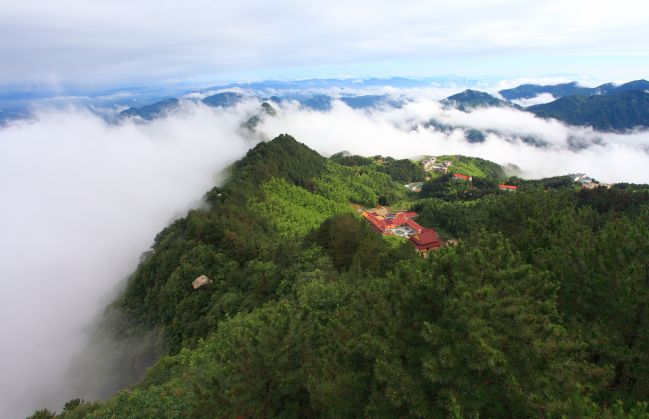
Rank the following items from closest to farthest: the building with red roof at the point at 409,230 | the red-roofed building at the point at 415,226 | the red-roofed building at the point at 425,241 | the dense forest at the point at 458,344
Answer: the dense forest at the point at 458,344
the red-roofed building at the point at 425,241
the building with red roof at the point at 409,230
the red-roofed building at the point at 415,226

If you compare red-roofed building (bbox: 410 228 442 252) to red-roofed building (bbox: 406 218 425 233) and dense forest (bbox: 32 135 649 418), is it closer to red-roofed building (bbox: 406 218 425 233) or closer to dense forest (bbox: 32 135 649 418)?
red-roofed building (bbox: 406 218 425 233)

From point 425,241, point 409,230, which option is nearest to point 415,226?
point 409,230

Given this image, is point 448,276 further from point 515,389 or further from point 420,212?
point 420,212

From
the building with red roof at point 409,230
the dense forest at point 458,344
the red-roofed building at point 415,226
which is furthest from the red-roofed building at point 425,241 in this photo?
the dense forest at point 458,344

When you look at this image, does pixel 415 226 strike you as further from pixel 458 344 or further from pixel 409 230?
pixel 458 344

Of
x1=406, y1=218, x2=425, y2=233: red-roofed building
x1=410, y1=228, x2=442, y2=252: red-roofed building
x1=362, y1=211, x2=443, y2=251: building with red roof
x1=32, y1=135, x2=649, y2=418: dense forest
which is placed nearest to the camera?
x1=32, y1=135, x2=649, y2=418: dense forest

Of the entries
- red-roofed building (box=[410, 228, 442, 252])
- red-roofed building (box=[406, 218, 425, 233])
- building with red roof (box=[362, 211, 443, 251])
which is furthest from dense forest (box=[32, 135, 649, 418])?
red-roofed building (box=[406, 218, 425, 233])

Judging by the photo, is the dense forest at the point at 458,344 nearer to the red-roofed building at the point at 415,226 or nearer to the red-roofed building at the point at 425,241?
the red-roofed building at the point at 425,241

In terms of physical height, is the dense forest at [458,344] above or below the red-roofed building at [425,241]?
above

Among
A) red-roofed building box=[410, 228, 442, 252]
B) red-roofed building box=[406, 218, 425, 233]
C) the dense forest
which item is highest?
the dense forest

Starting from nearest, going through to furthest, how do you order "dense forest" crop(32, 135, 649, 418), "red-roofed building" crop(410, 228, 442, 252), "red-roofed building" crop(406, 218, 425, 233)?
"dense forest" crop(32, 135, 649, 418), "red-roofed building" crop(410, 228, 442, 252), "red-roofed building" crop(406, 218, 425, 233)

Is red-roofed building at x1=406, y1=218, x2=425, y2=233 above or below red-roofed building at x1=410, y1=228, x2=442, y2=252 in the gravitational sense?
below
